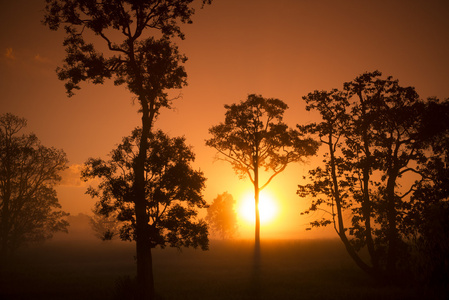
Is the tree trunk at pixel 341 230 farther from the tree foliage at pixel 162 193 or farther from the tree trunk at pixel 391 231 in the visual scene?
A: the tree foliage at pixel 162 193

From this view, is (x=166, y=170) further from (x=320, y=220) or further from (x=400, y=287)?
(x=400, y=287)

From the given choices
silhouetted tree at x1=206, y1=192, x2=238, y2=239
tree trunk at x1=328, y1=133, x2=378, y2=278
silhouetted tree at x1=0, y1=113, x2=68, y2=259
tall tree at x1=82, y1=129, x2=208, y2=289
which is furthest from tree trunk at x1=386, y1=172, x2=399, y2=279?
silhouetted tree at x1=206, y1=192, x2=238, y2=239

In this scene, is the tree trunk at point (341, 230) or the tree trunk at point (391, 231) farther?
the tree trunk at point (341, 230)

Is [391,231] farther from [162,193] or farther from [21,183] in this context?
[21,183]

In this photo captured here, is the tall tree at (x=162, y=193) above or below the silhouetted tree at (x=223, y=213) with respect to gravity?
above

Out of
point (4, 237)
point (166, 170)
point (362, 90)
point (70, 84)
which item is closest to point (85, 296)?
point (166, 170)

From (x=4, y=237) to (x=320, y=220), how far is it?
123 feet

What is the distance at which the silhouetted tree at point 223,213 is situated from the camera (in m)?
85.2

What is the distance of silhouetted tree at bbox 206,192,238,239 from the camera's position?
3356 inches

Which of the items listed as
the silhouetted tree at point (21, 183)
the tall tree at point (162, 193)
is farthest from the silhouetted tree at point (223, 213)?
the tall tree at point (162, 193)

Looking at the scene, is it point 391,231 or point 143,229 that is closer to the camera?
point 143,229

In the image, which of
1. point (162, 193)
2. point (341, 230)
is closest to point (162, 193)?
point (162, 193)

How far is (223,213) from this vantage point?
85.4 metres

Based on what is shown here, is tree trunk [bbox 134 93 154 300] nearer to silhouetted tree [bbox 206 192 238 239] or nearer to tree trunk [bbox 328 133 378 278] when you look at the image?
tree trunk [bbox 328 133 378 278]
